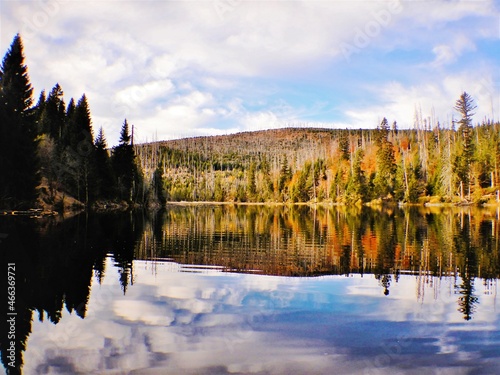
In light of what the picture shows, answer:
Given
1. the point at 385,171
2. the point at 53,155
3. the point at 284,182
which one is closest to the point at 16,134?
the point at 53,155

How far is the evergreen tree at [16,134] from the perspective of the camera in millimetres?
43094

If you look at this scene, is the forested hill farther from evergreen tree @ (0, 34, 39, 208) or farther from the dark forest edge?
evergreen tree @ (0, 34, 39, 208)

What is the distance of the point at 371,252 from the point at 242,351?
49.2 ft

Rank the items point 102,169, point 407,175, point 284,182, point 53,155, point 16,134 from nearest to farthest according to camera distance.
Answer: point 16,134 < point 53,155 < point 102,169 < point 407,175 < point 284,182

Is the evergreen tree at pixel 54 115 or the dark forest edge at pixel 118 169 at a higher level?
the evergreen tree at pixel 54 115

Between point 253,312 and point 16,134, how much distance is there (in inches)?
1622

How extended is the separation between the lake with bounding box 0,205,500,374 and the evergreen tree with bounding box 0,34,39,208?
26426mm

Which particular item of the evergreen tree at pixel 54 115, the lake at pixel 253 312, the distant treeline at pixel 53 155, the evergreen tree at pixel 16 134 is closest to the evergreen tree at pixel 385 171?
the distant treeline at pixel 53 155

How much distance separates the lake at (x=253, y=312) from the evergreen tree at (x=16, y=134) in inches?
1040

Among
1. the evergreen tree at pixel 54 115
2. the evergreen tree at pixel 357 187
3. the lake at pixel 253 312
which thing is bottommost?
the lake at pixel 253 312

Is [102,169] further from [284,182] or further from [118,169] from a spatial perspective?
[284,182]

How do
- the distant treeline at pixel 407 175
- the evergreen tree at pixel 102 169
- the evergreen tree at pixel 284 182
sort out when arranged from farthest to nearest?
1. the evergreen tree at pixel 284 182
2. the distant treeline at pixel 407 175
3. the evergreen tree at pixel 102 169

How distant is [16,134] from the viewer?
4375cm

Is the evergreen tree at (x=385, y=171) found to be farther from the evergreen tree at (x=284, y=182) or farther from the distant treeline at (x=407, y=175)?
the evergreen tree at (x=284, y=182)
